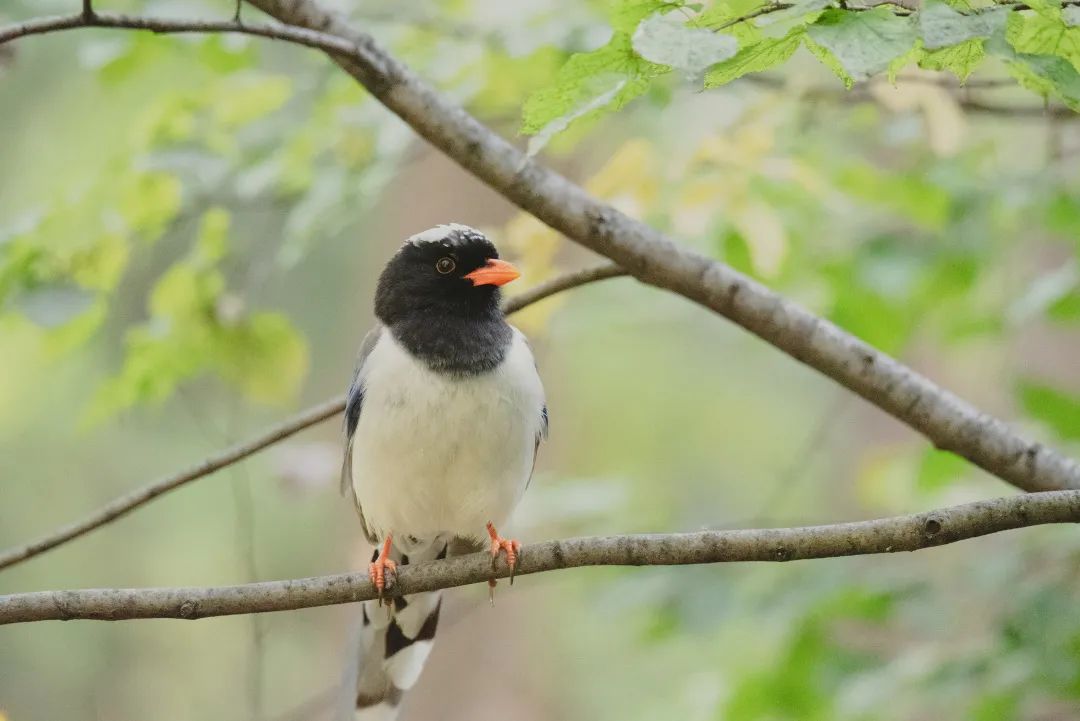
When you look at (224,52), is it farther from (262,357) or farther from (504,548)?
(504,548)

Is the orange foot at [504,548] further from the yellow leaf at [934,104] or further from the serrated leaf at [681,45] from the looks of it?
the yellow leaf at [934,104]

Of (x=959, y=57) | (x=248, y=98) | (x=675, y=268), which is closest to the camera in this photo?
(x=959, y=57)

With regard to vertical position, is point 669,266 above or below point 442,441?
above

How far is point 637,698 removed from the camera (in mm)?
13133

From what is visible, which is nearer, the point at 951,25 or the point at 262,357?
the point at 951,25

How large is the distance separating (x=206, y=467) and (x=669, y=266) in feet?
4.85

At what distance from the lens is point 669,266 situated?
3.55 meters

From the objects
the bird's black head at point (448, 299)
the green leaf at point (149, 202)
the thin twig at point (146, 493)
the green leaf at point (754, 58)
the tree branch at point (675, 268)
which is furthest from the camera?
the green leaf at point (149, 202)

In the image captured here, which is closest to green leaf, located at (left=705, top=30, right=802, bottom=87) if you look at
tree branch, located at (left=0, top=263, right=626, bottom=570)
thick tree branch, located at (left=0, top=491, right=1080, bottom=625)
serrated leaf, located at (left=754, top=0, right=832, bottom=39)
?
serrated leaf, located at (left=754, top=0, right=832, bottom=39)

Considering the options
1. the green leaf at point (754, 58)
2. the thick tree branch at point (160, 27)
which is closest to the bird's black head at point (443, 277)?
the thick tree branch at point (160, 27)

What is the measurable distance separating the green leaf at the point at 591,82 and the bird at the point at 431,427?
5.56 ft

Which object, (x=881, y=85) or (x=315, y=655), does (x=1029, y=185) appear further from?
(x=315, y=655)

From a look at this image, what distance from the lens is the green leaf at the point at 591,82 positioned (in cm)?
211

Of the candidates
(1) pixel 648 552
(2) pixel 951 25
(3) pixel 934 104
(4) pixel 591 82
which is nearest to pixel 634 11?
(4) pixel 591 82
